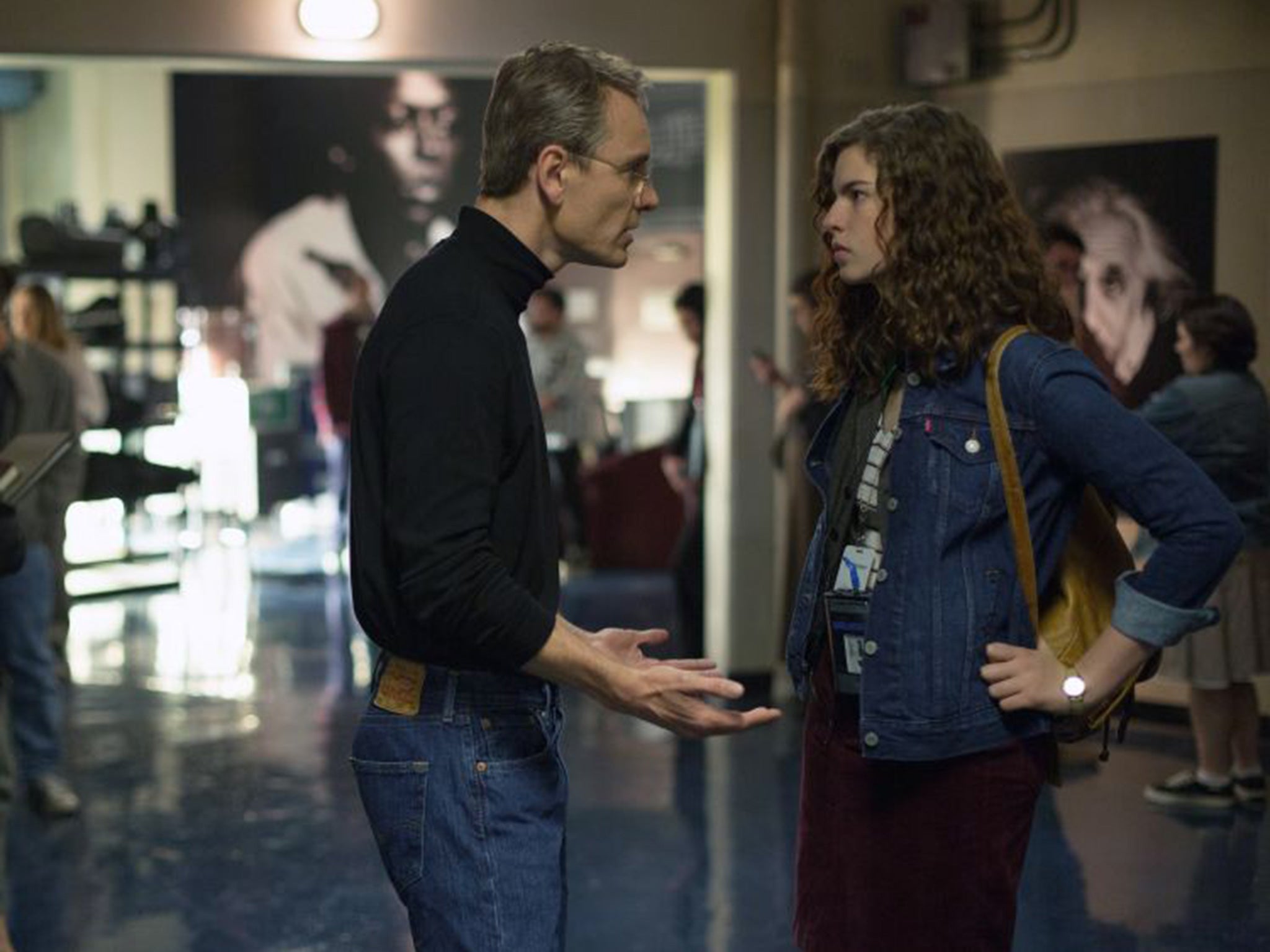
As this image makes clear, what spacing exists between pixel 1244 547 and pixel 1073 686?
11.9 ft

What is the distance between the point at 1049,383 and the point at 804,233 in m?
5.19

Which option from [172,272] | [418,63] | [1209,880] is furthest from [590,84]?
[172,272]

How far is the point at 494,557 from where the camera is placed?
6.69ft

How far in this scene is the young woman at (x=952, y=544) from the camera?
2273 mm

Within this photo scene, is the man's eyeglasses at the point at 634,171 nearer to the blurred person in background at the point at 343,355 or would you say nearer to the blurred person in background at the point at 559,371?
the blurred person in background at the point at 559,371

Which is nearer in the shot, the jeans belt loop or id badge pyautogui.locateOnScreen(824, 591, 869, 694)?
the jeans belt loop

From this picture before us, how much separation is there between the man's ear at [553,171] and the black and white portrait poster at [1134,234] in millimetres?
4741

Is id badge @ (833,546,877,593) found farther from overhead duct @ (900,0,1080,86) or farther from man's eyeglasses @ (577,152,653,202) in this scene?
overhead duct @ (900,0,1080,86)

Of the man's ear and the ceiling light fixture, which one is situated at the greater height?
the ceiling light fixture

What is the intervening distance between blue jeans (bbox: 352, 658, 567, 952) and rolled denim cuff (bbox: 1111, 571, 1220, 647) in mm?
714

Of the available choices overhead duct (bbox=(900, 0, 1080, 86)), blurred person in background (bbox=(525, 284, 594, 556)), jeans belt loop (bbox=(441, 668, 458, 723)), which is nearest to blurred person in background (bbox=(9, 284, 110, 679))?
blurred person in background (bbox=(525, 284, 594, 556))

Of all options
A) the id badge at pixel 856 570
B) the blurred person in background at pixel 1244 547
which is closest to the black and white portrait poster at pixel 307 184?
the blurred person in background at pixel 1244 547

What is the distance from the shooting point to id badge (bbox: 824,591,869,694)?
243 centimetres

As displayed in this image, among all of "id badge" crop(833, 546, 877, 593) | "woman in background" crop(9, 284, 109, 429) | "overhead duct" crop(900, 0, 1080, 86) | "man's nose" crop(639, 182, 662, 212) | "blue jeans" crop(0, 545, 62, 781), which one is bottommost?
"blue jeans" crop(0, 545, 62, 781)
